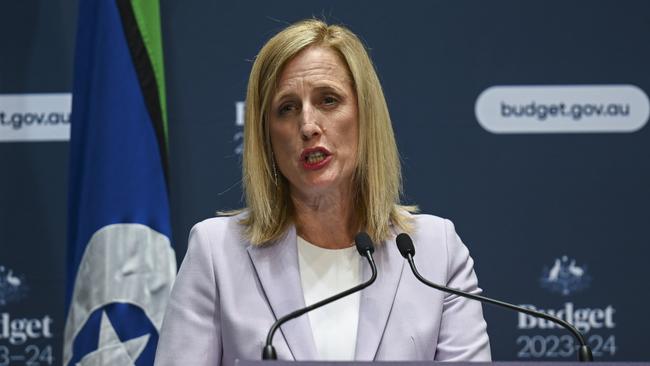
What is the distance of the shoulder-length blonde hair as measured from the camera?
215cm

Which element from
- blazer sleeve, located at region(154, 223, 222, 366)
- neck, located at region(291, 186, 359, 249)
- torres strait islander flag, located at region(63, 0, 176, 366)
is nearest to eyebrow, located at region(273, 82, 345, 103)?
neck, located at region(291, 186, 359, 249)

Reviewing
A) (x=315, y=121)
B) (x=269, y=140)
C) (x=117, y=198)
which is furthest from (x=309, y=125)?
(x=117, y=198)

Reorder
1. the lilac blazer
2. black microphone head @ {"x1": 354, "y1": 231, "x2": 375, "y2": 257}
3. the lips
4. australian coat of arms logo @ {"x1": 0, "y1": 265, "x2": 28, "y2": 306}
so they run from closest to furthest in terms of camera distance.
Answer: black microphone head @ {"x1": 354, "y1": 231, "x2": 375, "y2": 257} → the lilac blazer → the lips → australian coat of arms logo @ {"x1": 0, "y1": 265, "x2": 28, "y2": 306}

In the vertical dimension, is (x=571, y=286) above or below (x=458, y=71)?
below

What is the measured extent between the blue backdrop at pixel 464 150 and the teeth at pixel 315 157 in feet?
5.36

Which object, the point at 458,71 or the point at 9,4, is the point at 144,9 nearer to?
the point at 9,4

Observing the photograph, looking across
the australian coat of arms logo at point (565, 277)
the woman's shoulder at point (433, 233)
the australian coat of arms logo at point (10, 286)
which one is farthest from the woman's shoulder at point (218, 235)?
the australian coat of arms logo at point (565, 277)

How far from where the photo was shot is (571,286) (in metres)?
3.70

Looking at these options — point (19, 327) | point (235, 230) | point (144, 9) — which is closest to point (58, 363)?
point (19, 327)

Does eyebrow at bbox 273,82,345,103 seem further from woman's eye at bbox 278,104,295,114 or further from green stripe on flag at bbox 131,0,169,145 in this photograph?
green stripe on flag at bbox 131,0,169,145

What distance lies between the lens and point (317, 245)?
222 centimetres

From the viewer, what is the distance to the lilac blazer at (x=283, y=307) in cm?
197

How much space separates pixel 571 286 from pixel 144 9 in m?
2.00

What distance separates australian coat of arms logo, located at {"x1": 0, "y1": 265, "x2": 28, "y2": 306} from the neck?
1815 millimetres
